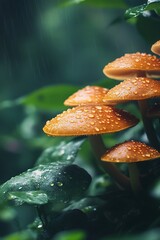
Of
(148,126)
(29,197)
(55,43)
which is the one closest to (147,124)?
(148,126)

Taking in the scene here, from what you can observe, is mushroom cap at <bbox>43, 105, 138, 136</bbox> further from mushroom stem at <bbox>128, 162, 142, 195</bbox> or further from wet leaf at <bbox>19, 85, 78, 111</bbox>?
wet leaf at <bbox>19, 85, 78, 111</bbox>

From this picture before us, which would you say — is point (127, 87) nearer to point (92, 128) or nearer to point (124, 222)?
point (92, 128)

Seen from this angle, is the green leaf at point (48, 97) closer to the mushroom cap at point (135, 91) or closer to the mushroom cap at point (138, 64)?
the mushroom cap at point (138, 64)

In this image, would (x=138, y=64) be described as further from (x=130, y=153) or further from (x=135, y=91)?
(x=130, y=153)

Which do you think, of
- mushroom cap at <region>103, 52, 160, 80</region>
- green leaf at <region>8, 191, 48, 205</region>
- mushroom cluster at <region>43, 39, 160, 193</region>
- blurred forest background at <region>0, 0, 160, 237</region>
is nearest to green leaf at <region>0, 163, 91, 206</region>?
green leaf at <region>8, 191, 48, 205</region>

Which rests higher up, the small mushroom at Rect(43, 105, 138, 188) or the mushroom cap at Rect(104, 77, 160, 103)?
the mushroom cap at Rect(104, 77, 160, 103)
